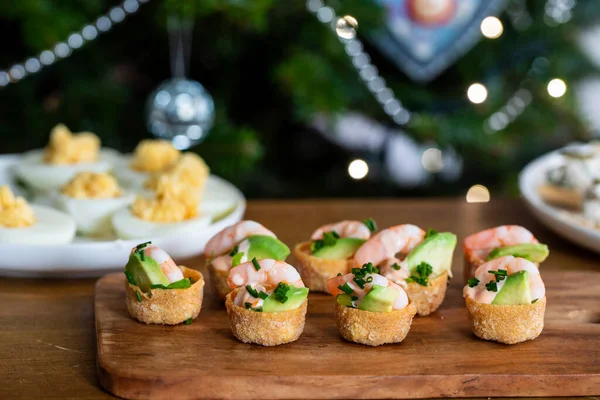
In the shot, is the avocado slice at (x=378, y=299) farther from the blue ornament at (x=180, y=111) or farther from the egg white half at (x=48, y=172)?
the blue ornament at (x=180, y=111)

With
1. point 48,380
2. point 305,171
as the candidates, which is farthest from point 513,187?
point 48,380

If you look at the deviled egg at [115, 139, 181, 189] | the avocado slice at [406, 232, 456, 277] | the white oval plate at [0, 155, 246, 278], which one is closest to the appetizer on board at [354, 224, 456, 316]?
the avocado slice at [406, 232, 456, 277]

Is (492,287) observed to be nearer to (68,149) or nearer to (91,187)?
(91,187)

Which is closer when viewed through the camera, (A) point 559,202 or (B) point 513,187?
(A) point 559,202

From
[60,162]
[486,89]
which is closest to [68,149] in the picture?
[60,162]

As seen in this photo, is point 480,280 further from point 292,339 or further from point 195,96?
point 195,96

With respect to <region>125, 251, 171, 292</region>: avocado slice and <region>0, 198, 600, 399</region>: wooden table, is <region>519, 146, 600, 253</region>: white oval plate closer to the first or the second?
<region>0, 198, 600, 399</region>: wooden table

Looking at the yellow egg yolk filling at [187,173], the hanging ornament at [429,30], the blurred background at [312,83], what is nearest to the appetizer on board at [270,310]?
the yellow egg yolk filling at [187,173]
